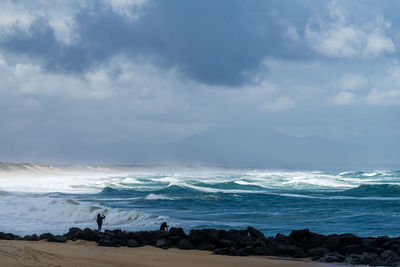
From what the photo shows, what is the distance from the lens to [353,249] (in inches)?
510

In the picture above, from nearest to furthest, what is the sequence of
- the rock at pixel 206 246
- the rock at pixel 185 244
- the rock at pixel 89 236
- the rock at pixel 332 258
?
the rock at pixel 332 258
the rock at pixel 206 246
the rock at pixel 185 244
the rock at pixel 89 236

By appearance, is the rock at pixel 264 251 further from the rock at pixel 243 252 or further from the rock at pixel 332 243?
the rock at pixel 332 243

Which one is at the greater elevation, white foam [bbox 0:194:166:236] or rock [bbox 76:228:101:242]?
white foam [bbox 0:194:166:236]

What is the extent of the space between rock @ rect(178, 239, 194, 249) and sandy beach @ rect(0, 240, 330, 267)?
222 millimetres

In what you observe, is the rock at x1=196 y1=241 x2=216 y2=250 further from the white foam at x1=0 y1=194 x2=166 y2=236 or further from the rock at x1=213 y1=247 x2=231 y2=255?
the white foam at x1=0 y1=194 x2=166 y2=236

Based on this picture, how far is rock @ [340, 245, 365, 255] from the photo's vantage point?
42.3 ft

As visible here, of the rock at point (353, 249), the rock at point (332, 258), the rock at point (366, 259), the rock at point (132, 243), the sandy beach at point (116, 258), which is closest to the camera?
the sandy beach at point (116, 258)

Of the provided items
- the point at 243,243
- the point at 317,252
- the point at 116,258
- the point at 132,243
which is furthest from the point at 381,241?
the point at 116,258

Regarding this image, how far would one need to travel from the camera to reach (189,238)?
14.0m

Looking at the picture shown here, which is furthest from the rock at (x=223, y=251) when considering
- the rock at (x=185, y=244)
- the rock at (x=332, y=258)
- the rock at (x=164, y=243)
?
the rock at (x=332, y=258)

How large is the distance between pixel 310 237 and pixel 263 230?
452cm

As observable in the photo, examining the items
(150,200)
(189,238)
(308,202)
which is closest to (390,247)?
(189,238)

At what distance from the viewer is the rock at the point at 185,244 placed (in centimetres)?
1363

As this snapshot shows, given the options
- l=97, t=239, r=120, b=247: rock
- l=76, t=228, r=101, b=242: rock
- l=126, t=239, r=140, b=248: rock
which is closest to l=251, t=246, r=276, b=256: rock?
l=126, t=239, r=140, b=248: rock
